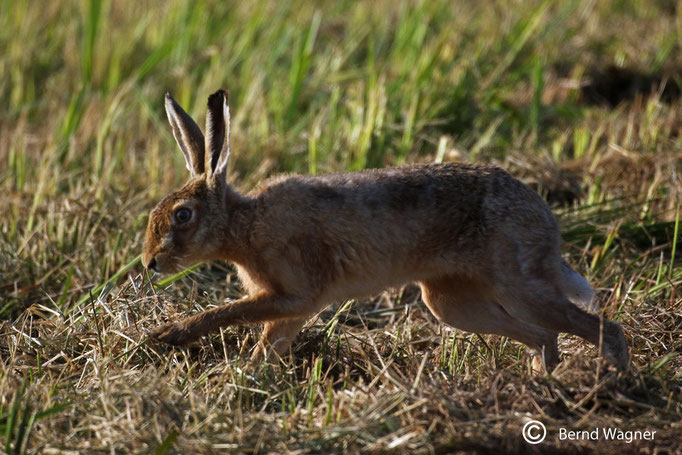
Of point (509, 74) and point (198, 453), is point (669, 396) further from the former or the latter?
point (509, 74)

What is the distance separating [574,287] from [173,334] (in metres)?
2.00

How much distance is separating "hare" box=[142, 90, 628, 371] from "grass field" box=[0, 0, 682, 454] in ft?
0.65

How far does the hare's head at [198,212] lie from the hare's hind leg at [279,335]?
0.46 meters

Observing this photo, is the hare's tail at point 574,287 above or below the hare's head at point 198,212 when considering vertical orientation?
below

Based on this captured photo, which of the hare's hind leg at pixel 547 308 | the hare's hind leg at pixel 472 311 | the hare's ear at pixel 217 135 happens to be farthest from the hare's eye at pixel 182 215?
the hare's hind leg at pixel 547 308

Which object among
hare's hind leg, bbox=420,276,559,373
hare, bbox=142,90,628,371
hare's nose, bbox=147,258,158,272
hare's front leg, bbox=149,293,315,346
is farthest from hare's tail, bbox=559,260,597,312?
hare's nose, bbox=147,258,158,272

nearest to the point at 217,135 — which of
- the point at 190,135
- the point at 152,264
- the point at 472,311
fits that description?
the point at 190,135

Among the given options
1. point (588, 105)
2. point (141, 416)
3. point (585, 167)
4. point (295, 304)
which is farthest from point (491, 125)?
point (141, 416)

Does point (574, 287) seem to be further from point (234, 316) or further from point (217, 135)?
point (217, 135)

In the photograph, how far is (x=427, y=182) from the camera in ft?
15.0

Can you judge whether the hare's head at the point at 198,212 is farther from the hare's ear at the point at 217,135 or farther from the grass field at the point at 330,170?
the grass field at the point at 330,170

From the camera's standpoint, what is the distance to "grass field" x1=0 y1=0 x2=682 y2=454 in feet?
11.7

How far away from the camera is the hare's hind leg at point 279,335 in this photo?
4.42m

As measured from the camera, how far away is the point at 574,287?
4.59 m
